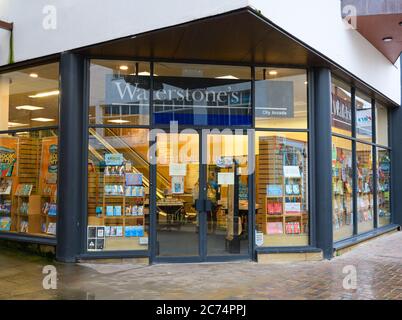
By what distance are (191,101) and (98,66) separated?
189 cm

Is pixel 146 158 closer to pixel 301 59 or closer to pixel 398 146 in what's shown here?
pixel 301 59

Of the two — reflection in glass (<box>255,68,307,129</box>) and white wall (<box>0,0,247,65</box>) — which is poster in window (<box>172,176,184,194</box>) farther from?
white wall (<box>0,0,247,65</box>)

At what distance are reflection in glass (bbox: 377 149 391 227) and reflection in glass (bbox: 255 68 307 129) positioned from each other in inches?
201

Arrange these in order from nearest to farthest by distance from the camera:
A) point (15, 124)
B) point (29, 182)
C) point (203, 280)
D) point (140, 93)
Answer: point (203, 280) < point (140, 93) < point (29, 182) < point (15, 124)

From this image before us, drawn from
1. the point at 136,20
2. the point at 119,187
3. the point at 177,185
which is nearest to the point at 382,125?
the point at 177,185

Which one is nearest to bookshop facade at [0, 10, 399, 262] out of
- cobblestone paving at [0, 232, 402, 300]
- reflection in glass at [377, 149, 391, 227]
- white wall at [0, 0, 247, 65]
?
white wall at [0, 0, 247, 65]

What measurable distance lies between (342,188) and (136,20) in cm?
596

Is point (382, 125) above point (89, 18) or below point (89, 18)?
below

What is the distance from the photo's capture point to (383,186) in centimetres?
1373


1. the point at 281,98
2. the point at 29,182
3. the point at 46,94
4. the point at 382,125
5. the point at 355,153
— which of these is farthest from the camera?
the point at 382,125

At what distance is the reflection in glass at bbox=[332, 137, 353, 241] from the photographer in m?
10.0

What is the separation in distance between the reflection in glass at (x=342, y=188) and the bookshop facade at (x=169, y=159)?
41cm

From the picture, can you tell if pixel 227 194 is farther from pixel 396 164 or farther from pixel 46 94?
pixel 396 164

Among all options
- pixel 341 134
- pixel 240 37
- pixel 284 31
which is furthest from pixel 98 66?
pixel 341 134
